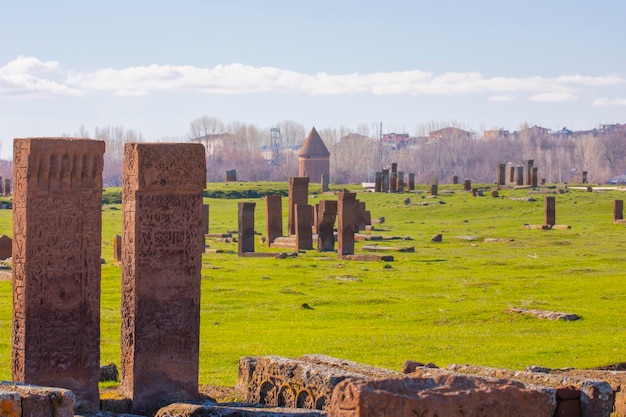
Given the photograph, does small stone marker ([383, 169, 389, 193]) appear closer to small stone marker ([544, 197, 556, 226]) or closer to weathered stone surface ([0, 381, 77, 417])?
small stone marker ([544, 197, 556, 226])

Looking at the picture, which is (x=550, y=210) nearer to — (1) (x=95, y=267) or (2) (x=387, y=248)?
(2) (x=387, y=248)

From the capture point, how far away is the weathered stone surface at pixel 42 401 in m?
9.45

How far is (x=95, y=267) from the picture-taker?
42.9ft

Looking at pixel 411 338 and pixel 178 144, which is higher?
pixel 178 144

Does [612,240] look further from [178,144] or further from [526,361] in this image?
[178,144]

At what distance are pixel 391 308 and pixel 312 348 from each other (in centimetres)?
537

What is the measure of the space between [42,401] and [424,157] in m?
151

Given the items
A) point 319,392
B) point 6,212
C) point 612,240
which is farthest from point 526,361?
point 6,212

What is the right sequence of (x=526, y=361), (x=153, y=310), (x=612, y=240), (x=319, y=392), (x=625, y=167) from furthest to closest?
(x=625, y=167)
(x=612, y=240)
(x=526, y=361)
(x=153, y=310)
(x=319, y=392)

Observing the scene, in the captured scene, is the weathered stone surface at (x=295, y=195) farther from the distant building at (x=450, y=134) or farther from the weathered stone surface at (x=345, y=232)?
the distant building at (x=450, y=134)

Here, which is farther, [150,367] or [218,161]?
[218,161]

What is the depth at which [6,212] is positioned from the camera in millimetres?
54312

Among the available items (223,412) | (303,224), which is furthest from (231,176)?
(223,412)

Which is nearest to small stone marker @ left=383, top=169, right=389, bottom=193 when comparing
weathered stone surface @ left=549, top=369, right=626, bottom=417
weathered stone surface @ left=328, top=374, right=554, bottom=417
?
weathered stone surface @ left=549, top=369, right=626, bottom=417
